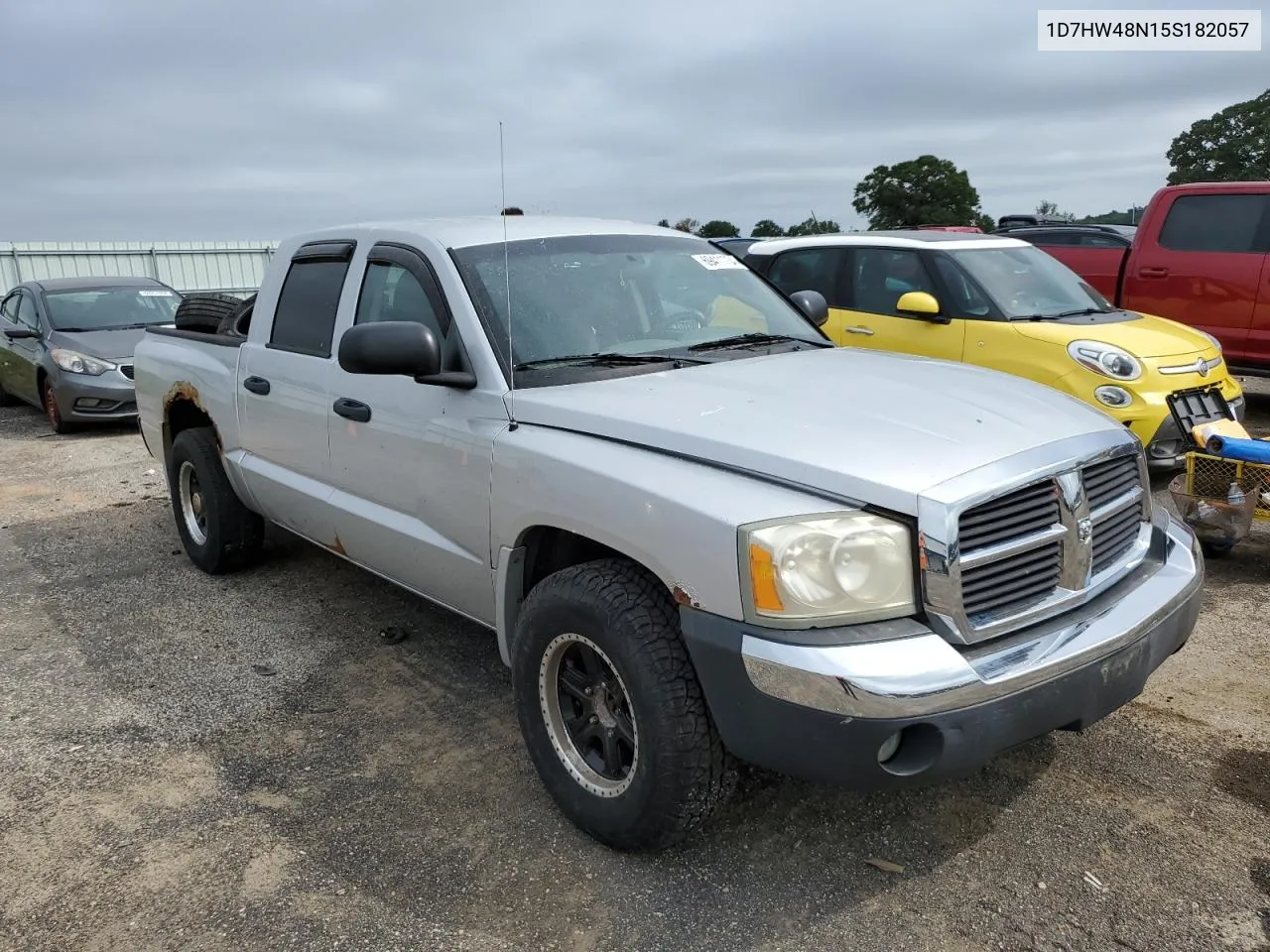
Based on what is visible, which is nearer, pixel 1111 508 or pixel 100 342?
pixel 1111 508

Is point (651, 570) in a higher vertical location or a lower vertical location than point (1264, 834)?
higher

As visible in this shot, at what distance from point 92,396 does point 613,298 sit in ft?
26.7

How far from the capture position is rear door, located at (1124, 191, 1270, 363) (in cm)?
831

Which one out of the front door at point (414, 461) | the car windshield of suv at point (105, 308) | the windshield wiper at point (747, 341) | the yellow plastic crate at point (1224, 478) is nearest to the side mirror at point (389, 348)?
the front door at point (414, 461)

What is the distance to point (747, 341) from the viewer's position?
3748 mm

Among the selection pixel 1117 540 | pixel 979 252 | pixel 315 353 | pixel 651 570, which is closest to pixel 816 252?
pixel 979 252

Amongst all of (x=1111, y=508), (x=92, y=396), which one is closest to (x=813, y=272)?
(x=1111, y=508)

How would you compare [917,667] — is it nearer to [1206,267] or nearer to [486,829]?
[486,829]

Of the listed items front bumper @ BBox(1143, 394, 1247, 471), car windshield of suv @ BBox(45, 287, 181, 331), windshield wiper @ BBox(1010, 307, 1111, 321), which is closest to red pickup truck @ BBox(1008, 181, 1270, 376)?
windshield wiper @ BBox(1010, 307, 1111, 321)

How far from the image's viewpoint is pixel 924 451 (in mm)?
2525

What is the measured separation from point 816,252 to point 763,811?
555 centimetres

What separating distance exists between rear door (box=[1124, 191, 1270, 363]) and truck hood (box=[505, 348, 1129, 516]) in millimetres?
6310

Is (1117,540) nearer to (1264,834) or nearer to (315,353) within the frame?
(1264,834)

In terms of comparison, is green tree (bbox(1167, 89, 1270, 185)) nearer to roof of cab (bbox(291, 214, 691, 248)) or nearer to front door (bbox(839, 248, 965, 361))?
front door (bbox(839, 248, 965, 361))
